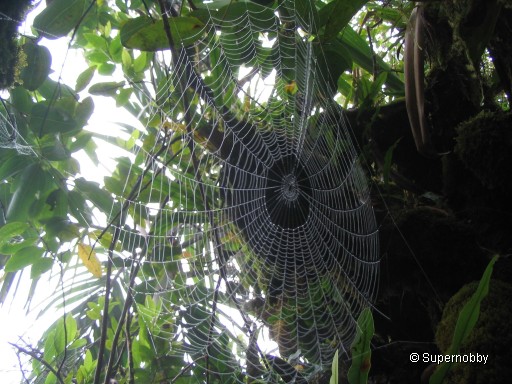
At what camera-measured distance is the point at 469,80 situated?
161 centimetres

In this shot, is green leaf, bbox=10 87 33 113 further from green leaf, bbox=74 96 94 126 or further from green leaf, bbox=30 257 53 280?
green leaf, bbox=30 257 53 280

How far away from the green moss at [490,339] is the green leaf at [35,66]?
1348 millimetres

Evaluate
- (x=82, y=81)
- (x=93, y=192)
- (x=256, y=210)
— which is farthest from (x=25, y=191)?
(x=256, y=210)

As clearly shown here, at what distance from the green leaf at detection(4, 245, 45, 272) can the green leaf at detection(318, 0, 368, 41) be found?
112 centimetres

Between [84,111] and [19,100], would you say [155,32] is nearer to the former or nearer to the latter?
[84,111]

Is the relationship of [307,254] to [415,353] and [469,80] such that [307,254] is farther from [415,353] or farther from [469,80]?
[469,80]

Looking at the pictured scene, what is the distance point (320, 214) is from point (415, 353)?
25.1 inches

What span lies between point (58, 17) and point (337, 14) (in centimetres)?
84

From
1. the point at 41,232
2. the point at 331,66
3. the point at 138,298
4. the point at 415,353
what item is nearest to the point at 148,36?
the point at 331,66

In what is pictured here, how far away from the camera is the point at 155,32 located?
143cm

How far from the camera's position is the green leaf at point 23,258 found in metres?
1.52

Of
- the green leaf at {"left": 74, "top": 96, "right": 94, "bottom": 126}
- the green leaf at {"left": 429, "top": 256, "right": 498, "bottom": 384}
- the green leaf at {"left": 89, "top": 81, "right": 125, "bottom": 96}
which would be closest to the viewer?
the green leaf at {"left": 429, "top": 256, "right": 498, "bottom": 384}

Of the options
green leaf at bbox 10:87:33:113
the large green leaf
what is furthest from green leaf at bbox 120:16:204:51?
the large green leaf

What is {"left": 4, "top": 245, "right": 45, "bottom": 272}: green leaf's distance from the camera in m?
1.52
